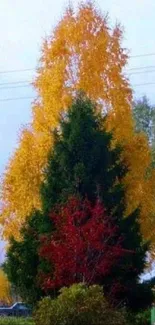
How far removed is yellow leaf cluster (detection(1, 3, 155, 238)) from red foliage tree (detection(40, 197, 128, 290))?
6496mm

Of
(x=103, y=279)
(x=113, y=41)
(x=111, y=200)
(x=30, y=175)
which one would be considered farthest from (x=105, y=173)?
(x=113, y=41)

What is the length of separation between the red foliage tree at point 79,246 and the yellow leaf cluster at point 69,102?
6.50m

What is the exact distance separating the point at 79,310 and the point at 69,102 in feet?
43.7

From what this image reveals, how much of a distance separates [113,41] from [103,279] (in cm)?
1189

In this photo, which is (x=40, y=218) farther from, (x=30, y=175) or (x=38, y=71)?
(x=38, y=71)

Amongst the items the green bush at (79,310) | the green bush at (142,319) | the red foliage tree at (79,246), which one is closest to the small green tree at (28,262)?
the red foliage tree at (79,246)

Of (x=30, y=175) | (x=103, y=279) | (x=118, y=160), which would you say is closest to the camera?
(x=103, y=279)

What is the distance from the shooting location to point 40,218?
30188 millimetres

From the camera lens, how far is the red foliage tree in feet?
90.6

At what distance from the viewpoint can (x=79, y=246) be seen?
2753 centimetres

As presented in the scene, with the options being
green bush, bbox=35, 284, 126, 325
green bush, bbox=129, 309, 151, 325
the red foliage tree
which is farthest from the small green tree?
Result: green bush, bbox=35, 284, 126, 325

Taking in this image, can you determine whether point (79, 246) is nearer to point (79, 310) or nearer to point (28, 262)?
point (28, 262)

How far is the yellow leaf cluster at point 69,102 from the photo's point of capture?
118ft

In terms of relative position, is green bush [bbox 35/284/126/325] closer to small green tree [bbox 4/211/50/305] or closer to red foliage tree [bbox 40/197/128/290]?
red foliage tree [bbox 40/197/128/290]
